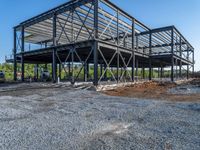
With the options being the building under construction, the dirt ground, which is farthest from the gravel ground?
the building under construction

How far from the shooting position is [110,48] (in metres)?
16.6

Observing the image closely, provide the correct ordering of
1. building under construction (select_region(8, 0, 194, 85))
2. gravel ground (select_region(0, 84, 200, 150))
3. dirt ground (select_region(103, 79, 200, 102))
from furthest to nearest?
building under construction (select_region(8, 0, 194, 85)) → dirt ground (select_region(103, 79, 200, 102)) → gravel ground (select_region(0, 84, 200, 150))

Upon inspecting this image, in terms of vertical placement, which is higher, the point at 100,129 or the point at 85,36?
the point at 85,36

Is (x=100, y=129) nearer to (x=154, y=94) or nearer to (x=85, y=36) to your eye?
(x=154, y=94)

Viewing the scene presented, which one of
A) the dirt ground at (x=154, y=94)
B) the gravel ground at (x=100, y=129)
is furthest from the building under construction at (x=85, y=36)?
the gravel ground at (x=100, y=129)

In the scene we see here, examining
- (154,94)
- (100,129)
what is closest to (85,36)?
(154,94)

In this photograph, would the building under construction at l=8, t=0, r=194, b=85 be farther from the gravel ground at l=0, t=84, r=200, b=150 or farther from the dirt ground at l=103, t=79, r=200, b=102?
the gravel ground at l=0, t=84, r=200, b=150

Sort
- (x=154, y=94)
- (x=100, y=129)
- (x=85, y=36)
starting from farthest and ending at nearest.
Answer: (x=85, y=36) → (x=154, y=94) → (x=100, y=129)

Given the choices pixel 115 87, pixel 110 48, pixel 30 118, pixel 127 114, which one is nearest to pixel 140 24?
pixel 110 48

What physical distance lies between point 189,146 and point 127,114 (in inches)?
111

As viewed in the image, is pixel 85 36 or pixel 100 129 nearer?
pixel 100 129

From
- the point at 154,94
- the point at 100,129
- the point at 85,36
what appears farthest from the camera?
the point at 85,36

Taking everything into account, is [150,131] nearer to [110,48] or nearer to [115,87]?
[115,87]

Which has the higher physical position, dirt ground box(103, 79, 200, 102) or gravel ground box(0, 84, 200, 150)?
dirt ground box(103, 79, 200, 102)
